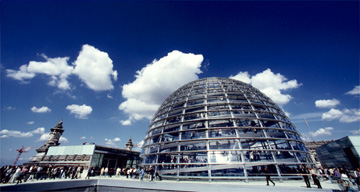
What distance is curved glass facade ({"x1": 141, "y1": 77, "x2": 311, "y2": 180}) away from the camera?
12977 millimetres

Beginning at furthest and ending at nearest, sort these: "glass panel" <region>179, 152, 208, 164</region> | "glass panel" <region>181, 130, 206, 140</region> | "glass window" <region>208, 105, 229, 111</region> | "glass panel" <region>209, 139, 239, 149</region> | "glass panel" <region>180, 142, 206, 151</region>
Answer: "glass window" <region>208, 105, 229, 111</region>, "glass panel" <region>181, 130, 206, 140</region>, "glass panel" <region>180, 142, 206, 151</region>, "glass panel" <region>209, 139, 239, 149</region>, "glass panel" <region>179, 152, 208, 164</region>

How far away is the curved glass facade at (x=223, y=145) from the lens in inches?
511

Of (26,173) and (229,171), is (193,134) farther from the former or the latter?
(26,173)

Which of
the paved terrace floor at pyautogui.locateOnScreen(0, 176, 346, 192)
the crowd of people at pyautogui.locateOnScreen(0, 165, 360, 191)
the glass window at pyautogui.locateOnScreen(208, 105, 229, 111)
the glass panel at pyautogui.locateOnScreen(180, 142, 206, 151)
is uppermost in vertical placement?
the glass window at pyautogui.locateOnScreen(208, 105, 229, 111)

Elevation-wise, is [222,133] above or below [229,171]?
above

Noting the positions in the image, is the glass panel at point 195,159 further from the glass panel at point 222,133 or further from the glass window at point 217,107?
the glass window at point 217,107

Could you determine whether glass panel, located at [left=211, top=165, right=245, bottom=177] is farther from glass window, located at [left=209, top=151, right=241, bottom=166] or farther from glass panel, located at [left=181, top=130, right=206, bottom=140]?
glass panel, located at [left=181, top=130, right=206, bottom=140]

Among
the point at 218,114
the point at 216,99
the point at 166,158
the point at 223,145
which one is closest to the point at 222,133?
the point at 223,145

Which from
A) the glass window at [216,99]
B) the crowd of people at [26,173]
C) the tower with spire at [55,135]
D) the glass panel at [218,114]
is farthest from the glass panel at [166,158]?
the tower with spire at [55,135]

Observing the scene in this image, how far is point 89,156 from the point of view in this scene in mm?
31656

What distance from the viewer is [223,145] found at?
1412 cm

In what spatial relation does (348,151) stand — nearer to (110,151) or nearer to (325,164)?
(325,164)

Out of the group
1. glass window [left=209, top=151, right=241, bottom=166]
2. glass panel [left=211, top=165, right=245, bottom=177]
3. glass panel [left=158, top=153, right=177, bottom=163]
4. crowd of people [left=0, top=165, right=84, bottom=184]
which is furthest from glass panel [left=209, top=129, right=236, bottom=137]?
crowd of people [left=0, top=165, right=84, bottom=184]

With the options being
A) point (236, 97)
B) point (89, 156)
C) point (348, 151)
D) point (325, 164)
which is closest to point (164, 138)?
point (236, 97)
